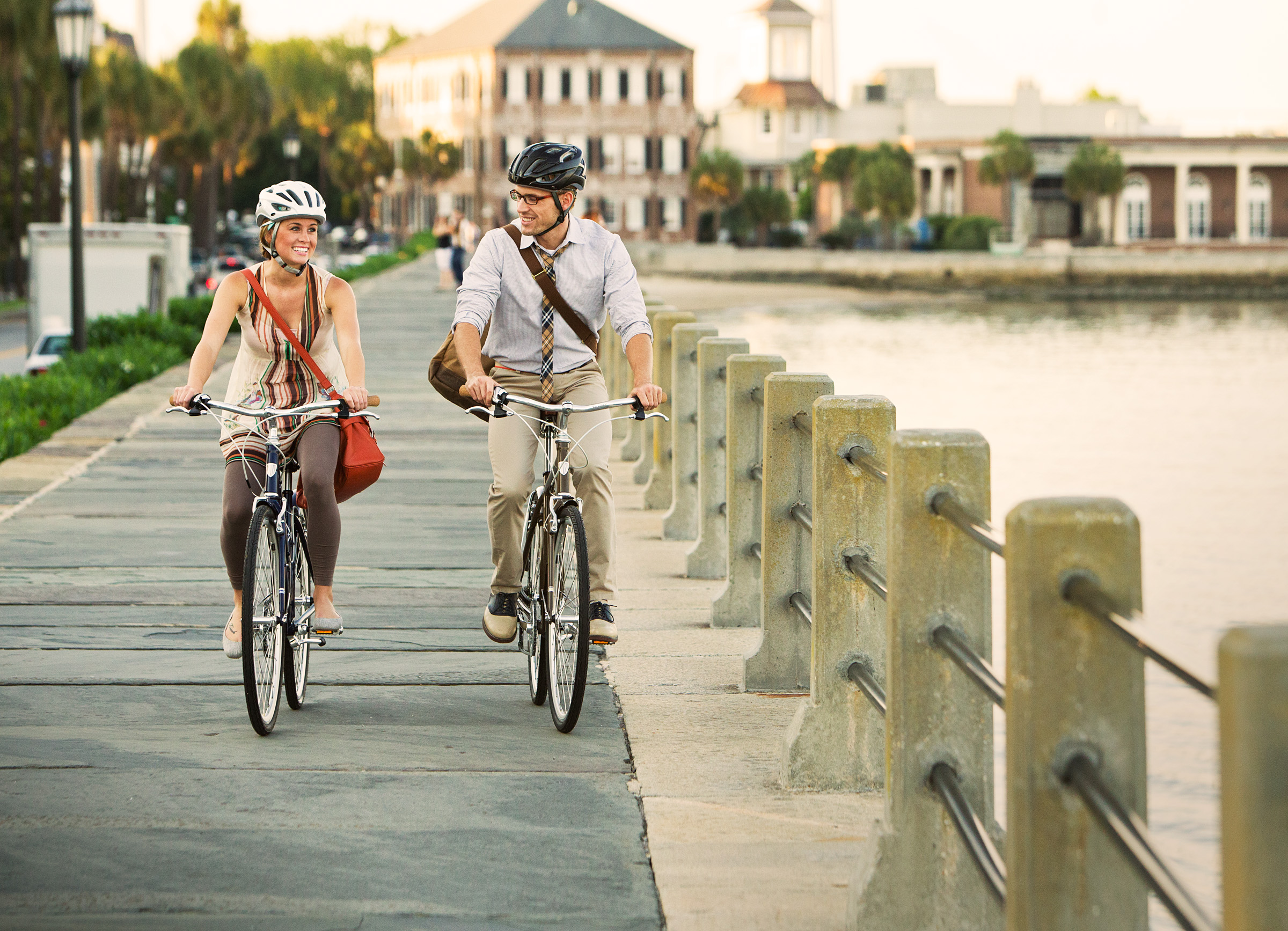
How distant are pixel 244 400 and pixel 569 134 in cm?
10193

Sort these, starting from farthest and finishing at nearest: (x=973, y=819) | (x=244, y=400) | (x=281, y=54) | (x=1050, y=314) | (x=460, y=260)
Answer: (x=281, y=54), (x=1050, y=314), (x=460, y=260), (x=244, y=400), (x=973, y=819)

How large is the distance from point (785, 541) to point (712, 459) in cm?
225

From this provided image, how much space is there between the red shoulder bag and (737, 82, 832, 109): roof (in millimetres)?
106748

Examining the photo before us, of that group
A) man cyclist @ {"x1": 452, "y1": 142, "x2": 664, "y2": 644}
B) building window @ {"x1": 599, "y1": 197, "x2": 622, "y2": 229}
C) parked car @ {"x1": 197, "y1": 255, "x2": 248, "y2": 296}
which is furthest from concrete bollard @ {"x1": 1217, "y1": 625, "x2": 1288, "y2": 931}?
building window @ {"x1": 599, "y1": 197, "x2": 622, "y2": 229}

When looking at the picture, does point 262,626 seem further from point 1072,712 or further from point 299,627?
point 1072,712

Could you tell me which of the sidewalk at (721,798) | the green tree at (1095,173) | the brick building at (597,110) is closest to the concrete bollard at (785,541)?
the sidewalk at (721,798)

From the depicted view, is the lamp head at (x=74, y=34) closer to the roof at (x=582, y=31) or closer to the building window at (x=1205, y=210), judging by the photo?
the building window at (x=1205, y=210)

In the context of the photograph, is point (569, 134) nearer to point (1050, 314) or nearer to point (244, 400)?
point (1050, 314)

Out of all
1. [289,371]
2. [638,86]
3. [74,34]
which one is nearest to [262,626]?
[289,371]

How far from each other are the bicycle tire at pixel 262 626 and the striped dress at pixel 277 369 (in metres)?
0.34

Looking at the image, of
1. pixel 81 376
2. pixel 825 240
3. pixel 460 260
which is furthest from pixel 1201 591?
pixel 825 240

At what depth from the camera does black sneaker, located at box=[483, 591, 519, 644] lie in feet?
19.8

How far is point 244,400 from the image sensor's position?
5645 mm

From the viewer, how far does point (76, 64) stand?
19.8 metres
